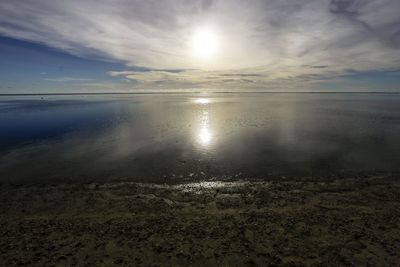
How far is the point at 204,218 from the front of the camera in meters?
12.9

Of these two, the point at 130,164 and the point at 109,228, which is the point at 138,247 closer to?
the point at 109,228

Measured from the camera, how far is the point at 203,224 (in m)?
12.3

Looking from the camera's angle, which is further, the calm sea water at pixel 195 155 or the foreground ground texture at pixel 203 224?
the calm sea water at pixel 195 155

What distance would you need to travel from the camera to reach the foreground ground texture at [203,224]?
989 centimetres

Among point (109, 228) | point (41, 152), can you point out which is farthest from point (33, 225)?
point (41, 152)

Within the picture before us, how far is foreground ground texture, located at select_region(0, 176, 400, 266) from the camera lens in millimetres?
9891

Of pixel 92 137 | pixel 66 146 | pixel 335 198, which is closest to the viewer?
pixel 335 198

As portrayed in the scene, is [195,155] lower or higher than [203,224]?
higher

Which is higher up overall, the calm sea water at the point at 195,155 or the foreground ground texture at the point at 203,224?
the calm sea water at the point at 195,155

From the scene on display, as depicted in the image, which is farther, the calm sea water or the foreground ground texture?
the calm sea water

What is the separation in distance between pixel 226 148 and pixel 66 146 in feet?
67.6

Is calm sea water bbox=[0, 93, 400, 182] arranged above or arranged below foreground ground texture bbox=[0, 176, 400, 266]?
above

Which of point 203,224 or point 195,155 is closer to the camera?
point 203,224

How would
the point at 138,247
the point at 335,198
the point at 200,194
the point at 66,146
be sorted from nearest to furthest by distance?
the point at 138,247 < the point at 335,198 < the point at 200,194 < the point at 66,146
